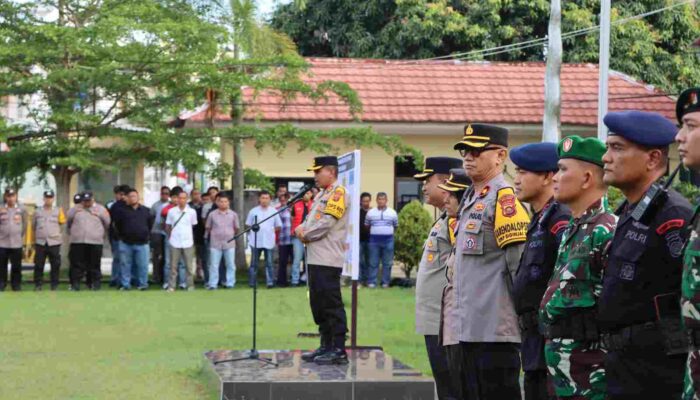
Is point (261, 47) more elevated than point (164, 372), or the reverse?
point (261, 47)

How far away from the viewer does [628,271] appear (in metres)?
5.04

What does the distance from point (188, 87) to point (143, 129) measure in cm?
164

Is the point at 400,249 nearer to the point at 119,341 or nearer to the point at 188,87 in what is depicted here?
the point at 188,87

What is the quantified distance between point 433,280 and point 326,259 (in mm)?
3271

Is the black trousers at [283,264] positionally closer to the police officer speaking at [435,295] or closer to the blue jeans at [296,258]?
the blue jeans at [296,258]

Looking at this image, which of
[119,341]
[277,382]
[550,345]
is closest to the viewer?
[550,345]

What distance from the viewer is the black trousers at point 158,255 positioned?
80.7 ft

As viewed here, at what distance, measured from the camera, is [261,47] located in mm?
26406

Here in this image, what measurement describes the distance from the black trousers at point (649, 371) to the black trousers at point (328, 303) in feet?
22.8

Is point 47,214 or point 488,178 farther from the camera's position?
point 47,214

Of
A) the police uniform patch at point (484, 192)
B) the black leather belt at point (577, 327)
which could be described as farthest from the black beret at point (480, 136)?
the black leather belt at point (577, 327)

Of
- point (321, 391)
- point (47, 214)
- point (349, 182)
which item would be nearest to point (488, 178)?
point (321, 391)

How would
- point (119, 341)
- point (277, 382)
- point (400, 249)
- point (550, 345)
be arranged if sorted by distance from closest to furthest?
point (550, 345) → point (277, 382) → point (119, 341) → point (400, 249)

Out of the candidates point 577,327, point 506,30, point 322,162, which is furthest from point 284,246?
point 577,327
